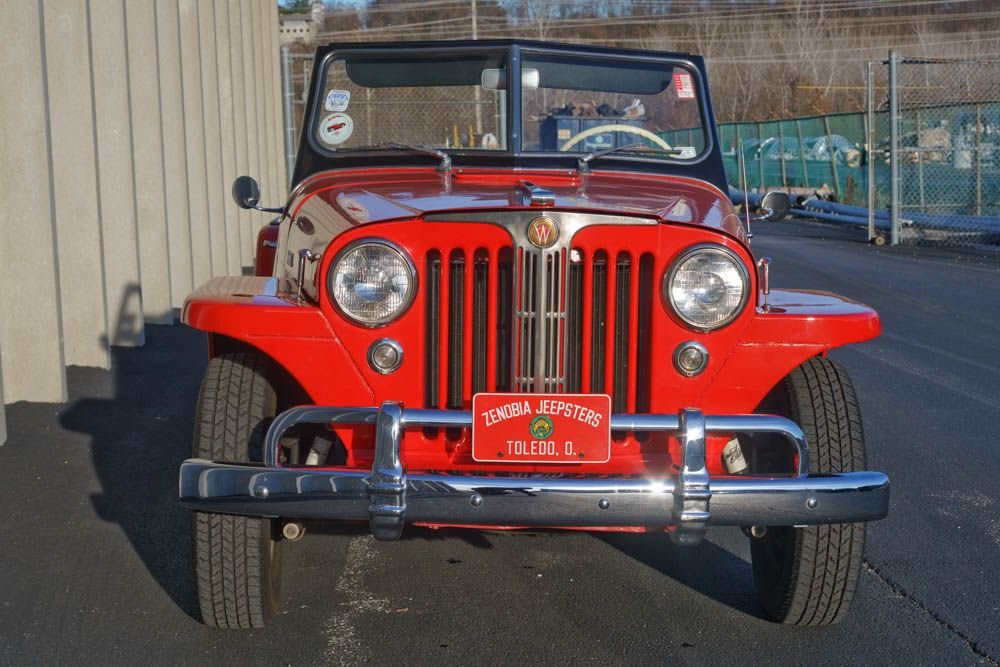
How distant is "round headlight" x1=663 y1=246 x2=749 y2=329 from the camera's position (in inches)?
136

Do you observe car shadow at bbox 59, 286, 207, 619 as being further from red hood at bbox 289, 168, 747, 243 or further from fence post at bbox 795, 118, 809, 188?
fence post at bbox 795, 118, 809, 188

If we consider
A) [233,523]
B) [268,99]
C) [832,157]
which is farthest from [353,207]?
[832,157]

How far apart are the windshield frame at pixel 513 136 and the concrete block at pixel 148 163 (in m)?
5.01

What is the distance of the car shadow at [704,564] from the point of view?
13.1 ft

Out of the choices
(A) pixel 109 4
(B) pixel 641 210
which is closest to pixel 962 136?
(A) pixel 109 4

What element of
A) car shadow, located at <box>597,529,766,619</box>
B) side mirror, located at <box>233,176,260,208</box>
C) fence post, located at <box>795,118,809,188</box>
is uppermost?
fence post, located at <box>795,118,809,188</box>

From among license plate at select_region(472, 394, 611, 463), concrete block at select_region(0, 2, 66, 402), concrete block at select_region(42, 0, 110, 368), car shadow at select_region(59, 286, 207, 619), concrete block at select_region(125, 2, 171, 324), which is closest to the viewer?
license plate at select_region(472, 394, 611, 463)

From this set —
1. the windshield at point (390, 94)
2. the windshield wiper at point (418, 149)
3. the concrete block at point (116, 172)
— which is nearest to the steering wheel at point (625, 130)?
the windshield at point (390, 94)

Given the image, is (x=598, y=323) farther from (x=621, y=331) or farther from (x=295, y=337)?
(x=295, y=337)

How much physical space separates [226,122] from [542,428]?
11388 mm

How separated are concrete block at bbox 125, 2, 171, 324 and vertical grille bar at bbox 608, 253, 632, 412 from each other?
6.91m

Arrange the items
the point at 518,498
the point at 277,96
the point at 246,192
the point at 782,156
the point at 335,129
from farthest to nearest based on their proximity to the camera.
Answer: the point at 782,156, the point at 277,96, the point at 246,192, the point at 335,129, the point at 518,498

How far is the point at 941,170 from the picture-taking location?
60.8ft

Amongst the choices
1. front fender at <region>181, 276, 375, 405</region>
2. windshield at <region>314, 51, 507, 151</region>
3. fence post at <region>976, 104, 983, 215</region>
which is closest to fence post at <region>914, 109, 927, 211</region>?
fence post at <region>976, 104, 983, 215</region>
